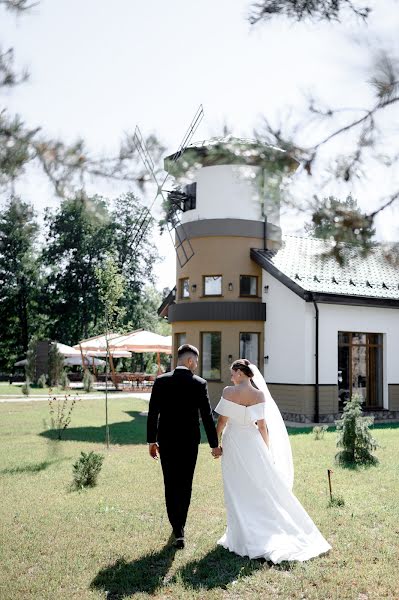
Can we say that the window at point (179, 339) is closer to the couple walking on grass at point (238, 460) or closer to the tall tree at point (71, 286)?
the couple walking on grass at point (238, 460)

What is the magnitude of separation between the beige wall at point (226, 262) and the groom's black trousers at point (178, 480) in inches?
515

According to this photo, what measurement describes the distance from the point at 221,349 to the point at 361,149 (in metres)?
14.7

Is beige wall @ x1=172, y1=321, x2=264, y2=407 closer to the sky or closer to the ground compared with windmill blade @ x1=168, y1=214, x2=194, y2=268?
closer to the ground

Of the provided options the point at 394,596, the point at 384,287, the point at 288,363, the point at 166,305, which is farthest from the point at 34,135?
the point at 166,305

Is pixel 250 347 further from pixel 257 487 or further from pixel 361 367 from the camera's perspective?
pixel 257 487

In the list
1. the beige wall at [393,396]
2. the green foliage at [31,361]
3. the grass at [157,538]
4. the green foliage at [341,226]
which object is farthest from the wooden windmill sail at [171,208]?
the green foliage at [31,361]

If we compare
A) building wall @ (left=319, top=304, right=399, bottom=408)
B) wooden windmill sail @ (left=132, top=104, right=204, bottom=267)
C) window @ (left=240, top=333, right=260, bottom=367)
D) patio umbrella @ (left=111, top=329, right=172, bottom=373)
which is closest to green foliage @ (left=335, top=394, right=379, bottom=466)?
wooden windmill sail @ (left=132, top=104, right=204, bottom=267)

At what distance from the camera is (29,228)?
5.38 m

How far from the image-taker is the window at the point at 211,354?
18969 mm

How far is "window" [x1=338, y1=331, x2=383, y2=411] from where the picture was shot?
1856cm

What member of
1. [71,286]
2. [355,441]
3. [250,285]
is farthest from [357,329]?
[71,286]

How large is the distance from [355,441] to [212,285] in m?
9.74

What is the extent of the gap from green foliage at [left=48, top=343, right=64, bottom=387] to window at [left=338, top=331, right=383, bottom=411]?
909 inches

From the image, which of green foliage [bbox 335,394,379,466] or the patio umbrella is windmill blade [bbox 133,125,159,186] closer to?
green foliage [bbox 335,394,379,466]
